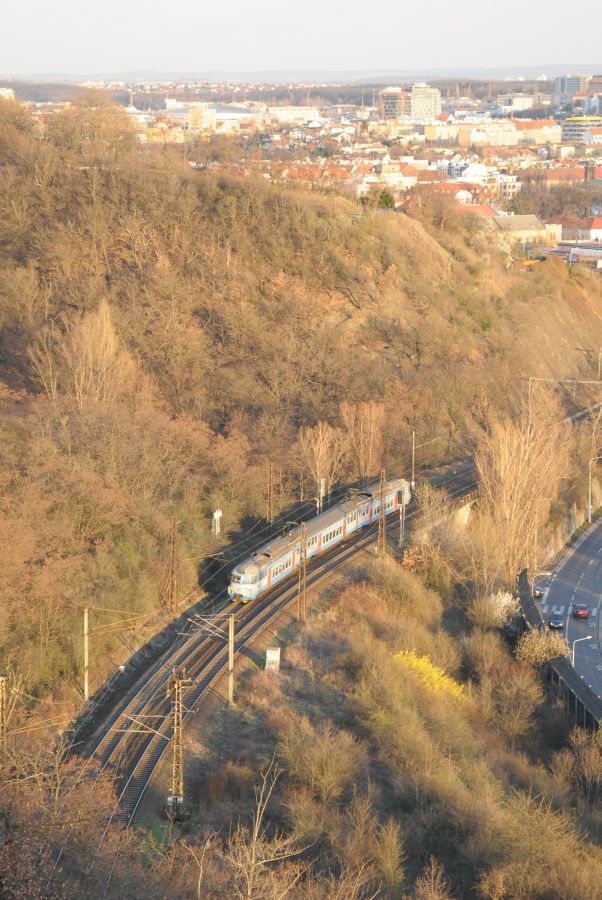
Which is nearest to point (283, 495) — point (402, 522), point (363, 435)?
point (402, 522)

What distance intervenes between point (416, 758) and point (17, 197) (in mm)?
25287

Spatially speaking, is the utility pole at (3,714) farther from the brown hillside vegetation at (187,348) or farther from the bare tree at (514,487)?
the bare tree at (514,487)

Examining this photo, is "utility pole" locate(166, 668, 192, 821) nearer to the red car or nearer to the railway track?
the railway track

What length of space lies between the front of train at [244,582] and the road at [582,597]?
5983 millimetres

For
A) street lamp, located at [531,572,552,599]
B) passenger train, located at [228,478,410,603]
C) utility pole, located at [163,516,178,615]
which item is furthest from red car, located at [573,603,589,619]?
utility pole, located at [163,516,178,615]

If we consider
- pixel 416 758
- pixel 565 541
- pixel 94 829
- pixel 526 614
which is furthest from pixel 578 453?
pixel 94 829

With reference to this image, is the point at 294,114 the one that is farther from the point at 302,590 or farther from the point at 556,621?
the point at 302,590

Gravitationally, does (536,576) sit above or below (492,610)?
below

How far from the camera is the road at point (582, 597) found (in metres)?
20.0

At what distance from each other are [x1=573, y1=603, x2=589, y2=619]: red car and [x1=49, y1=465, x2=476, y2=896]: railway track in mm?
5160

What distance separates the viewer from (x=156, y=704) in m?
15.2

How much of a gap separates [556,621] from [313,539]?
5152mm

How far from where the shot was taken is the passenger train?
18.7 metres

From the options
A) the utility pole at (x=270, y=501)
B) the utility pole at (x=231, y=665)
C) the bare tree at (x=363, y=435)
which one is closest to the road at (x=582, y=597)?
the bare tree at (x=363, y=435)
